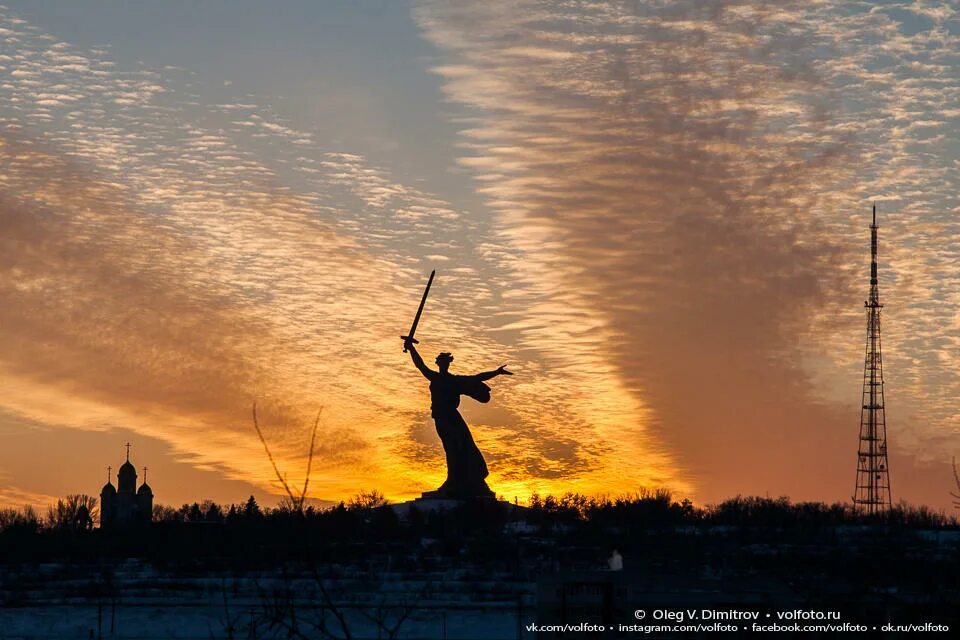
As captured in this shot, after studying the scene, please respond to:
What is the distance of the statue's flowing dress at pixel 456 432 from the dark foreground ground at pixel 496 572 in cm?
202

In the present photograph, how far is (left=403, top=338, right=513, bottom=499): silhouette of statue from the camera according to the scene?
74.7 metres

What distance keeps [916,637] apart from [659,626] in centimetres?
629

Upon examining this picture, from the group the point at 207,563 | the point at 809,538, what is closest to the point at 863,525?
the point at 809,538

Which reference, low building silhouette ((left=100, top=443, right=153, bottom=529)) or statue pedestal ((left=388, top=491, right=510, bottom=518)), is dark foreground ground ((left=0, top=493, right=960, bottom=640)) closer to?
statue pedestal ((left=388, top=491, right=510, bottom=518))

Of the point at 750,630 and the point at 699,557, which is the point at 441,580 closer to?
the point at 699,557

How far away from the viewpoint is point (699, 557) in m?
59.9

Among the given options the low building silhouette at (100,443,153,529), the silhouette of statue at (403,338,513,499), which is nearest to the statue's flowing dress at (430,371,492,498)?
the silhouette of statue at (403,338,513,499)

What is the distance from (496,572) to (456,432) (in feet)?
53.5

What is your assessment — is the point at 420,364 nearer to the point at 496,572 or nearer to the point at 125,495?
the point at 496,572

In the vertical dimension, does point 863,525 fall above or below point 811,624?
above

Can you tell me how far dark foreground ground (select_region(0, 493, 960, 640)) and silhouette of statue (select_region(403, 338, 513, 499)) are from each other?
206 centimetres

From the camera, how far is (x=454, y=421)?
75.2m

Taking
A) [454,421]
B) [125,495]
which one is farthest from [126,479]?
[454,421]

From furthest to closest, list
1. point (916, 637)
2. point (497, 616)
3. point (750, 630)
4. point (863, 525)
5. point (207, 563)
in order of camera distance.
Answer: point (863, 525) → point (207, 563) → point (497, 616) → point (750, 630) → point (916, 637)
